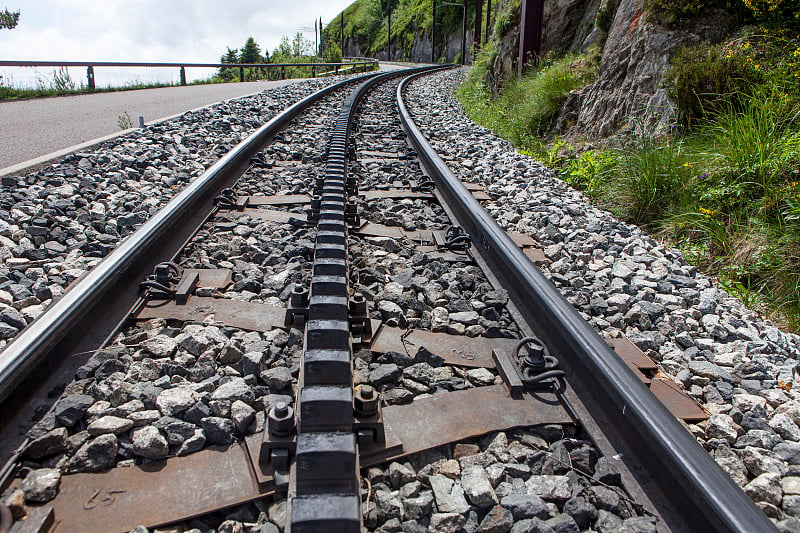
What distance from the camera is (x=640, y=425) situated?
4.96 feet

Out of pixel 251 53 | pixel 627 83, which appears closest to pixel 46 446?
pixel 627 83

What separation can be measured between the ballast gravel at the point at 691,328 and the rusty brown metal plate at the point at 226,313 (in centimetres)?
147

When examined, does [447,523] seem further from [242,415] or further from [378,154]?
[378,154]

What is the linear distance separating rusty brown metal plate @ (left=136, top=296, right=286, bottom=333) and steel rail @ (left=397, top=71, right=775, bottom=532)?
1.11 metres

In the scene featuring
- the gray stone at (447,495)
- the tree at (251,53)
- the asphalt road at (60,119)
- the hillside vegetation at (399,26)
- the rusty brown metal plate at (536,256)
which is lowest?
the gray stone at (447,495)

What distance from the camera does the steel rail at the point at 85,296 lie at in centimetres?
170

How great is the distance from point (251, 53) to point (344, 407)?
43522 mm

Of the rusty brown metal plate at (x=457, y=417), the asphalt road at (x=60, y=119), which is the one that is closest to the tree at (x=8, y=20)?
the asphalt road at (x=60, y=119)

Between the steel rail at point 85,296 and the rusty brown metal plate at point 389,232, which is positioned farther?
the rusty brown metal plate at point 389,232

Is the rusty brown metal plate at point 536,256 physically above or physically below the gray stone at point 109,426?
above

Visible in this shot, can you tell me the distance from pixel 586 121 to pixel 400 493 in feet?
19.3

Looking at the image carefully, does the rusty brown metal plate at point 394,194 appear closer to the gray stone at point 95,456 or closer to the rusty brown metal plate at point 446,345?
the rusty brown metal plate at point 446,345

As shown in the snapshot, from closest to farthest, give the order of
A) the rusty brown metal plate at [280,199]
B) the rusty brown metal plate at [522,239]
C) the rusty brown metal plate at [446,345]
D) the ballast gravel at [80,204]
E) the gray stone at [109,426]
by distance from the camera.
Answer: the gray stone at [109,426], the rusty brown metal plate at [446,345], the ballast gravel at [80,204], the rusty brown metal plate at [522,239], the rusty brown metal plate at [280,199]

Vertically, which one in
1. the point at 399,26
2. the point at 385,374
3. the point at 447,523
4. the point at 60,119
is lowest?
the point at 447,523
